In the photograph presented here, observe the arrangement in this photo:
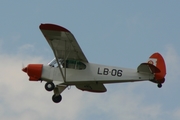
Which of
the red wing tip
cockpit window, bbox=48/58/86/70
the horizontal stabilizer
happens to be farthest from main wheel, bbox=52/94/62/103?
the red wing tip

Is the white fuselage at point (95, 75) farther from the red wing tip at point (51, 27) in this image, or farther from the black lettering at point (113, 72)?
the red wing tip at point (51, 27)

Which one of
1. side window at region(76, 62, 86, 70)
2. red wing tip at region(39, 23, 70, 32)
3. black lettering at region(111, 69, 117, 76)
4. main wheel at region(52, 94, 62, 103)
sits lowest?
main wheel at region(52, 94, 62, 103)

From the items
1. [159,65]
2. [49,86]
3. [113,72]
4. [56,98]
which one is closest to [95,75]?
[113,72]

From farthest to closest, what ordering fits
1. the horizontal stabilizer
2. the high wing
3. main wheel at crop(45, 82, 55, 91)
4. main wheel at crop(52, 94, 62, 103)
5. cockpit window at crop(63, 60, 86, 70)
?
main wheel at crop(52, 94, 62, 103) < cockpit window at crop(63, 60, 86, 70) < main wheel at crop(45, 82, 55, 91) < the horizontal stabilizer < the high wing

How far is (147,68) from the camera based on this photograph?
25.0 meters

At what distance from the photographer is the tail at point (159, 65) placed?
82.2 ft

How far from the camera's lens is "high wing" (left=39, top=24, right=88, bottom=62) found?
23.4m

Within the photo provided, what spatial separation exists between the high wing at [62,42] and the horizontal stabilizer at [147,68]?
90.1 inches

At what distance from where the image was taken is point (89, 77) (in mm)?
25188

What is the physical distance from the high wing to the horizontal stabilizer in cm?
229

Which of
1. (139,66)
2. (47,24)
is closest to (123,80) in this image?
(139,66)

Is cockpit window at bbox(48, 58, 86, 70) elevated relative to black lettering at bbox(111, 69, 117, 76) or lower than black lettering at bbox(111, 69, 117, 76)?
elevated

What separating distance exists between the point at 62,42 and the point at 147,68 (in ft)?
11.9

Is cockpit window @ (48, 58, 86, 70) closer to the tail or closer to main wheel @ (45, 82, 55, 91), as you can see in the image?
main wheel @ (45, 82, 55, 91)
